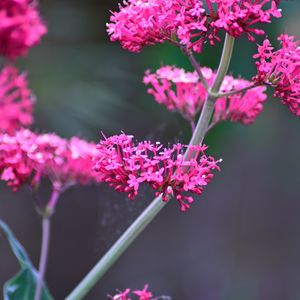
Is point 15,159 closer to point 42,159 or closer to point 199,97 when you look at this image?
point 42,159

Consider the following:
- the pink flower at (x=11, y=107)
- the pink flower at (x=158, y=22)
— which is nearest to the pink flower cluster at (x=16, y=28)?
the pink flower at (x=11, y=107)

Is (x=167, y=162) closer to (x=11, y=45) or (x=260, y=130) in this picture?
(x=11, y=45)

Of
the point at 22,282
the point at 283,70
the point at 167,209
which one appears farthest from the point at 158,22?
the point at 167,209

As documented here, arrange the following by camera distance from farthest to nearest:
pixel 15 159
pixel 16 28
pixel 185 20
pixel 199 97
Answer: pixel 199 97 < pixel 15 159 < pixel 185 20 < pixel 16 28

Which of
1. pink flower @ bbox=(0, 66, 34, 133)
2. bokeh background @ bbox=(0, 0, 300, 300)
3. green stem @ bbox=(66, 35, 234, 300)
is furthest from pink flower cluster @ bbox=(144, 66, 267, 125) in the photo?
bokeh background @ bbox=(0, 0, 300, 300)

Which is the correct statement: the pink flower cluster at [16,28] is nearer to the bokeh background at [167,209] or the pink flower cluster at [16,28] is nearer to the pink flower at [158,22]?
the pink flower at [158,22]

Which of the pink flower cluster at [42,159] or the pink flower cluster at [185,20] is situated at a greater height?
the pink flower cluster at [185,20]

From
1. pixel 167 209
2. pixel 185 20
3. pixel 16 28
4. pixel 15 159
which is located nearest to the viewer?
pixel 16 28

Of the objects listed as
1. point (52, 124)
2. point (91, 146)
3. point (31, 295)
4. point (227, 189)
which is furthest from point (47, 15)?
point (31, 295)
